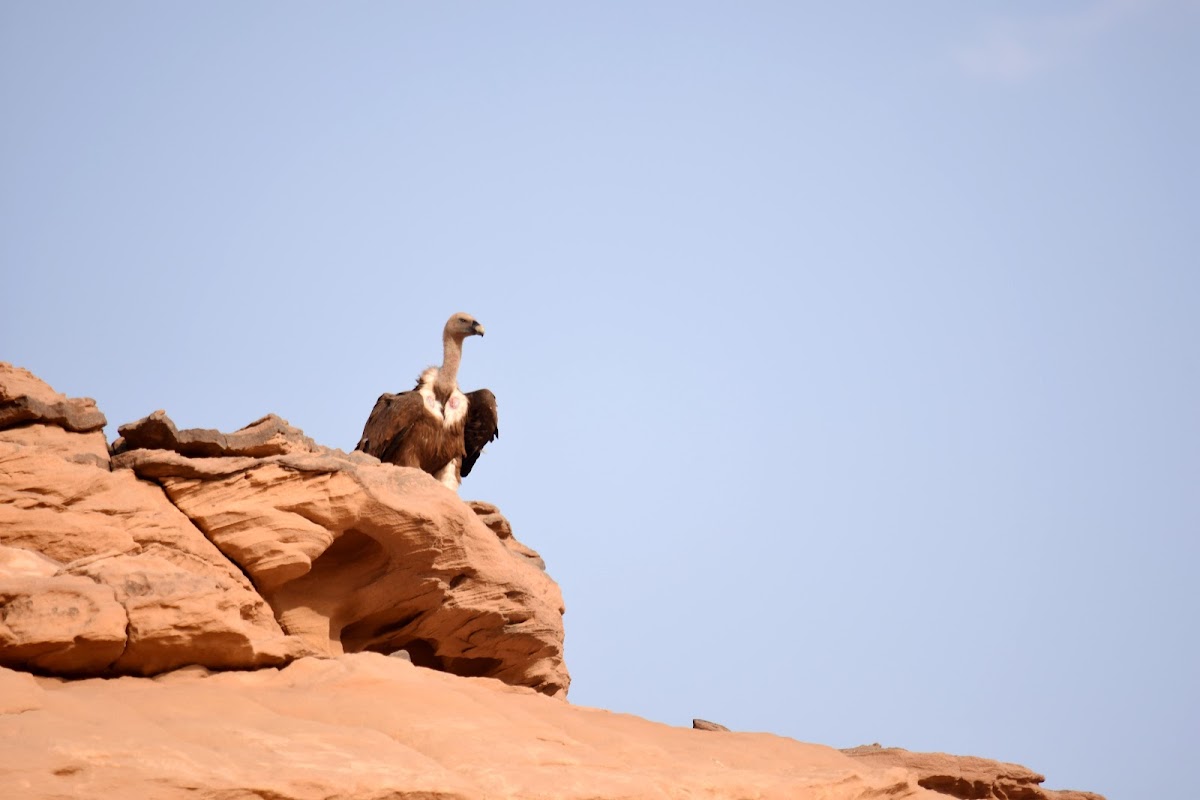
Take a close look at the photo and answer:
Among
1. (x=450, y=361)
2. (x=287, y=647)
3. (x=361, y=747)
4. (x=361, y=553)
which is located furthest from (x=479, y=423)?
(x=361, y=747)

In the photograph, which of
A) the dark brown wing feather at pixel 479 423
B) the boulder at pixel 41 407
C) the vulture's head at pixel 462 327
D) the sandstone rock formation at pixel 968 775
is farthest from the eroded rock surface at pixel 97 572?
the vulture's head at pixel 462 327

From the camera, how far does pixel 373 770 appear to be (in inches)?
237

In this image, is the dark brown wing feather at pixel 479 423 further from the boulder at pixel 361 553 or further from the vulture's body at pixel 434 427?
the boulder at pixel 361 553

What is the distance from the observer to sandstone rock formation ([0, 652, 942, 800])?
18.0 feet

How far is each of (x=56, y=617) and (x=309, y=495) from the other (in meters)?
2.65

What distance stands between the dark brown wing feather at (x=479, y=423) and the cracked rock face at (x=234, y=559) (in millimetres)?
4385

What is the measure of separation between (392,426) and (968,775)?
22.4ft

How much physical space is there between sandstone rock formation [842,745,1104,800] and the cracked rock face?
2754 millimetres

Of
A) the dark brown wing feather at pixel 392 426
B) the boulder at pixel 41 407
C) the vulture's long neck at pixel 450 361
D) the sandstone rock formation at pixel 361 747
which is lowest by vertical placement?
the sandstone rock formation at pixel 361 747

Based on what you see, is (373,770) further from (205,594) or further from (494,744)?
(205,594)

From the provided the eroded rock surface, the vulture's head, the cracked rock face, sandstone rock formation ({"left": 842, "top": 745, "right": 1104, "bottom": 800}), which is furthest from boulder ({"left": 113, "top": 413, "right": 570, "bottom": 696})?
the vulture's head

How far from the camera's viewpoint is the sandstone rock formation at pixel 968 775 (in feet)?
36.3

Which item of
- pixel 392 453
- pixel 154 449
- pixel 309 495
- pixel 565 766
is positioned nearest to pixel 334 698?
pixel 565 766

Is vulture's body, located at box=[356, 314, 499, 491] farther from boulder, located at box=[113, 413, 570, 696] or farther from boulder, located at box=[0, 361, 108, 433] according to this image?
boulder, located at box=[0, 361, 108, 433]
